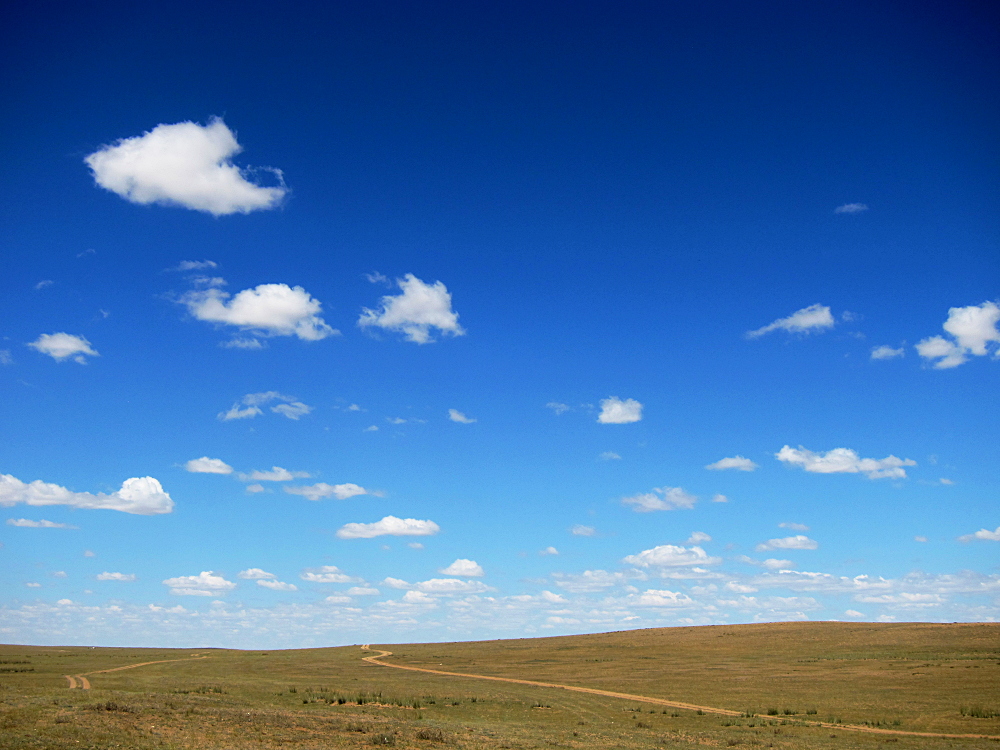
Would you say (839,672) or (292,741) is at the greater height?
(292,741)

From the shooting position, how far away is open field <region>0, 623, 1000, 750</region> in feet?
96.1

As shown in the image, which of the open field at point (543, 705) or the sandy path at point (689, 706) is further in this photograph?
the sandy path at point (689, 706)

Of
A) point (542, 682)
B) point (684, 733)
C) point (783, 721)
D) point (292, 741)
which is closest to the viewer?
point (292, 741)

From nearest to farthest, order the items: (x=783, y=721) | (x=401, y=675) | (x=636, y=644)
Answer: (x=783, y=721), (x=401, y=675), (x=636, y=644)

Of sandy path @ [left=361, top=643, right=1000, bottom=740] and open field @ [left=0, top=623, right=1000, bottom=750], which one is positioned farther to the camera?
sandy path @ [left=361, top=643, right=1000, bottom=740]

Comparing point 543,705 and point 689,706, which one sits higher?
point 543,705

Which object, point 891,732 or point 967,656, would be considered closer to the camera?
point 891,732

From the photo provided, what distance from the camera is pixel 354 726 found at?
31594 mm

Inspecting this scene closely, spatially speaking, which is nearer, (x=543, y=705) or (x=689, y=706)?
(x=543, y=705)

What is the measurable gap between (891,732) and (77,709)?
38810 millimetres

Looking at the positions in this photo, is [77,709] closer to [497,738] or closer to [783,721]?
[497,738]

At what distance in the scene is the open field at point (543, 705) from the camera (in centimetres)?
2928

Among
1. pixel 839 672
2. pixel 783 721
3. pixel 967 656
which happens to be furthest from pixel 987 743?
pixel 967 656

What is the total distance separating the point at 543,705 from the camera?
4434 cm
